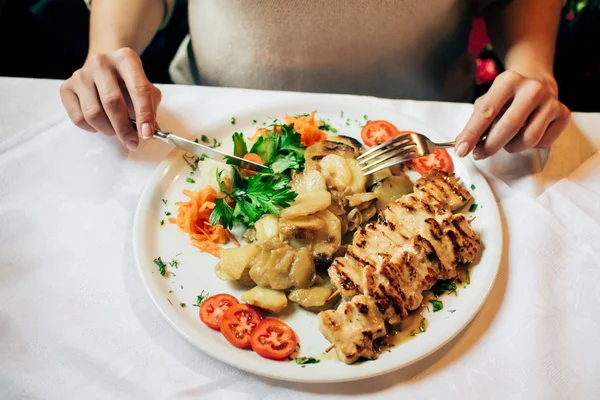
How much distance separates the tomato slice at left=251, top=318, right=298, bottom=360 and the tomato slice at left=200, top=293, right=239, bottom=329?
154mm

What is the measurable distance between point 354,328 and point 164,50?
299 cm

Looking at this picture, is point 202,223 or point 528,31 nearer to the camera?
point 202,223

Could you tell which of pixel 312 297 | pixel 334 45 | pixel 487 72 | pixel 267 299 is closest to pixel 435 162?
pixel 334 45

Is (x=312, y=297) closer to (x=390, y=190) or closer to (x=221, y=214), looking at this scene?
(x=221, y=214)

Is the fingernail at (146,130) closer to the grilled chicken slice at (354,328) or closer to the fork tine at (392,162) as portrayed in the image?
the fork tine at (392,162)

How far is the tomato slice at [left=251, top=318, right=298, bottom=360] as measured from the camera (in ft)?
5.84

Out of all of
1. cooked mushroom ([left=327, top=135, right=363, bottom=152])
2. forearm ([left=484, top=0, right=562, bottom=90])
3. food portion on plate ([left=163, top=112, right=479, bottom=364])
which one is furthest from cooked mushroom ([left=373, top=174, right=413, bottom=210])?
forearm ([left=484, top=0, right=562, bottom=90])

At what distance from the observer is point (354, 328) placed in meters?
1.77

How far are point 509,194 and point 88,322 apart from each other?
1901 mm

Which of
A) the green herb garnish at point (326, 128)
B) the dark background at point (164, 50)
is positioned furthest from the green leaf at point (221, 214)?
the dark background at point (164, 50)

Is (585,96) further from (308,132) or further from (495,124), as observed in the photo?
(308,132)

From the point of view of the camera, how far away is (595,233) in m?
2.16

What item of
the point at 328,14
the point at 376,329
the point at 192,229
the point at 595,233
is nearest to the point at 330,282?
the point at 376,329

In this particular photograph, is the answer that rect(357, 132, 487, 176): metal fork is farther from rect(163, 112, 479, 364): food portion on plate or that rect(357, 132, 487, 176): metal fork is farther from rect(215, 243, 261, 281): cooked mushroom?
rect(215, 243, 261, 281): cooked mushroom
